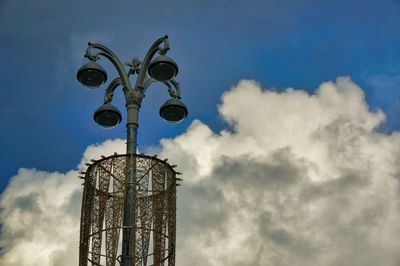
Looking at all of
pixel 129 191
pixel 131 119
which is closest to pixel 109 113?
pixel 131 119

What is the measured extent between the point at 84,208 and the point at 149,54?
118 inches

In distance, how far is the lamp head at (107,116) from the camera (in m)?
16.2

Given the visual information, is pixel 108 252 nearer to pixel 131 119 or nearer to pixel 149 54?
pixel 131 119

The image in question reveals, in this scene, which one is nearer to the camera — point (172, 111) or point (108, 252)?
point (108, 252)

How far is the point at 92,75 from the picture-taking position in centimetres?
1603

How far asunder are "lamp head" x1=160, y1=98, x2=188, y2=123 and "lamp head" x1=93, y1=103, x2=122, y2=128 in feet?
2.69

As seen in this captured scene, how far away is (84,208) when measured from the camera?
15617mm

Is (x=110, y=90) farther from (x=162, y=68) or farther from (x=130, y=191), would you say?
(x=130, y=191)

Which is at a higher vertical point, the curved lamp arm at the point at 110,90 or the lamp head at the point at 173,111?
the curved lamp arm at the point at 110,90

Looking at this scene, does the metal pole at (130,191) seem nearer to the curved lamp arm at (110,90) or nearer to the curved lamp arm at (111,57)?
the curved lamp arm at (111,57)

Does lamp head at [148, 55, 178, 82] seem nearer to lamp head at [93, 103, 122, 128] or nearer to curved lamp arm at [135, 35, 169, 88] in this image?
curved lamp arm at [135, 35, 169, 88]

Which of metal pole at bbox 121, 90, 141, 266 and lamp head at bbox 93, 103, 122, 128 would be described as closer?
metal pole at bbox 121, 90, 141, 266

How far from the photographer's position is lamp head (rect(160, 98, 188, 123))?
16.2 meters

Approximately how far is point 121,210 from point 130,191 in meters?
0.36
